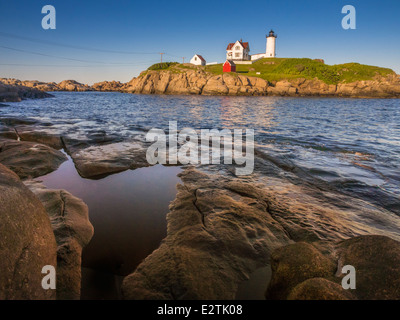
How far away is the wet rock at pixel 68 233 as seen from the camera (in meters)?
2.59

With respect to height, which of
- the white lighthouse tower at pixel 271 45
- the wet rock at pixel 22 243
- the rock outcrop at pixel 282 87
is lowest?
the wet rock at pixel 22 243

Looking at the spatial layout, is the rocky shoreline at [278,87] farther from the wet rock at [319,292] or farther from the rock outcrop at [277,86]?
the wet rock at [319,292]

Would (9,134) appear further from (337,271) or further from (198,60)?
(198,60)

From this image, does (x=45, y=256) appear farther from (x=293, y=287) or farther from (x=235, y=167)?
(x=235, y=167)

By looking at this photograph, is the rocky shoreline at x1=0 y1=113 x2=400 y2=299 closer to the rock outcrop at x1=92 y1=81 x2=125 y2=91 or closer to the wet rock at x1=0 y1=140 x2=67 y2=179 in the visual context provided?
the wet rock at x1=0 y1=140 x2=67 y2=179

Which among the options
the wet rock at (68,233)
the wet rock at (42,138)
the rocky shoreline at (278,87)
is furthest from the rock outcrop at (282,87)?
the wet rock at (68,233)

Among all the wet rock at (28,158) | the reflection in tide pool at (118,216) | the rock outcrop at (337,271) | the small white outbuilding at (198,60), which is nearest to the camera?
the rock outcrop at (337,271)

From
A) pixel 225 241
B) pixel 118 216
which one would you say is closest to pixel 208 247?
pixel 225 241

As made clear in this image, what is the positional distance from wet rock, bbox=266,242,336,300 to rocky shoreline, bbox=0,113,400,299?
0.5 inches

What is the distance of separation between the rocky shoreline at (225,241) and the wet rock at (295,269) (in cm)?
1

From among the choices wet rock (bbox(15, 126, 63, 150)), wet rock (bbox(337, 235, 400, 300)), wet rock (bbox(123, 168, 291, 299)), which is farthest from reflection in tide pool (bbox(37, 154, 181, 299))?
wet rock (bbox(15, 126, 63, 150))

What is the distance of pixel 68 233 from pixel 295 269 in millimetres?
3463

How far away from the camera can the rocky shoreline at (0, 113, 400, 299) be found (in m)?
2.29

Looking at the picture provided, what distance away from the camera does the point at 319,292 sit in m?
2.10
